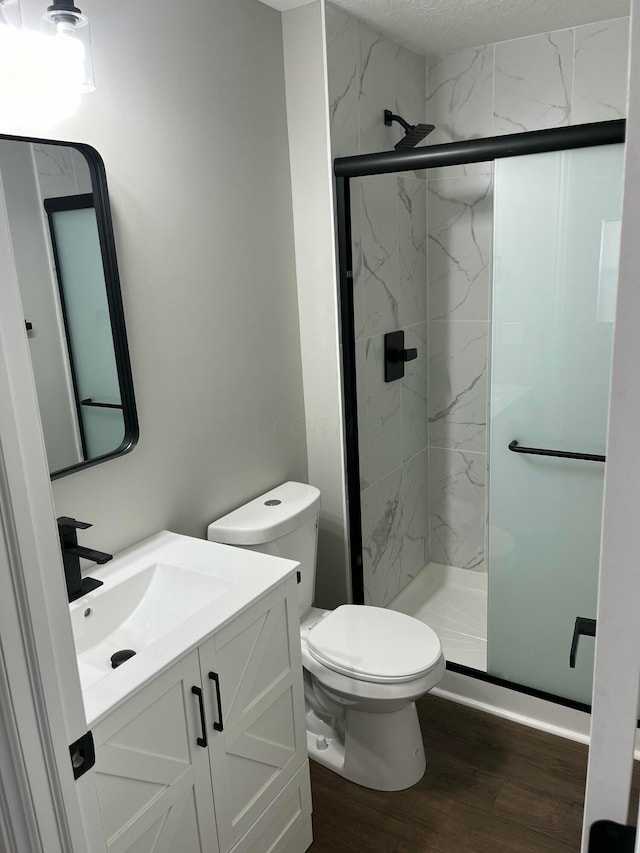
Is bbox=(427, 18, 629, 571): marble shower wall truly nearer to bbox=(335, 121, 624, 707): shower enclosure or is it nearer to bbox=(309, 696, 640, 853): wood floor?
bbox=(335, 121, 624, 707): shower enclosure

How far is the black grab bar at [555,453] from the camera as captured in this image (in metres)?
2.11

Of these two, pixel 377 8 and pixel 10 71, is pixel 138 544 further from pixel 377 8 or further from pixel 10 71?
pixel 377 8

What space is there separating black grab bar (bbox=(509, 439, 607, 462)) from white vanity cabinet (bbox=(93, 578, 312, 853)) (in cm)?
93

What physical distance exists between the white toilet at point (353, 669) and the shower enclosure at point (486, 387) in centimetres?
44

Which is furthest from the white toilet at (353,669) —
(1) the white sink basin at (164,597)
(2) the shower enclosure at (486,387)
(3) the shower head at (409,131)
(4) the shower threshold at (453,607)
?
(3) the shower head at (409,131)

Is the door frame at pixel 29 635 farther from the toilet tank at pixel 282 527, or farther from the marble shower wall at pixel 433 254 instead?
the marble shower wall at pixel 433 254

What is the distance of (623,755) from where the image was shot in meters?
0.46

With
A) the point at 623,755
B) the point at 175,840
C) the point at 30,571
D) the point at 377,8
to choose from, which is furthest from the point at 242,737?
the point at 377,8

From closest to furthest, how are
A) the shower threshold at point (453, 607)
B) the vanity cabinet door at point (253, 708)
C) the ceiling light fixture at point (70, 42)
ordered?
the ceiling light fixture at point (70, 42)
the vanity cabinet door at point (253, 708)
the shower threshold at point (453, 607)

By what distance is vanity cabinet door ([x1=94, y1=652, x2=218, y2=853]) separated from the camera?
4.24 feet

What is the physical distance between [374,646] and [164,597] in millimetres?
706

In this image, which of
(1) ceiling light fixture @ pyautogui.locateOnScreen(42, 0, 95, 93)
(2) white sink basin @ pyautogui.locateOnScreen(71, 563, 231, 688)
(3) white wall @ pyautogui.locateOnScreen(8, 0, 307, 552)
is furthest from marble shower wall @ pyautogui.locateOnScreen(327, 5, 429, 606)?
(2) white sink basin @ pyautogui.locateOnScreen(71, 563, 231, 688)

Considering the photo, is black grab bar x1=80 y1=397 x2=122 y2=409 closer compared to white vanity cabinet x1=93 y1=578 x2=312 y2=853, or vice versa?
white vanity cabinet x1=93 y1=578 x2=312 y2=853

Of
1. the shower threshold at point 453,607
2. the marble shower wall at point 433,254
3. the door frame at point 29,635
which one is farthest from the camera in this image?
the shower threshold at point 453,607
